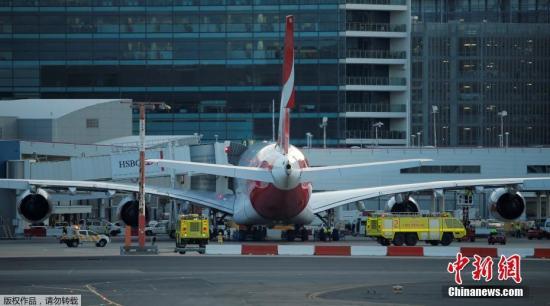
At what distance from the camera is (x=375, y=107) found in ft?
479

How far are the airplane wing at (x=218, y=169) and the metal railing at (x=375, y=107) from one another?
71.0 metres

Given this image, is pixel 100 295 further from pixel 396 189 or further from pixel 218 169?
pixel 396 189

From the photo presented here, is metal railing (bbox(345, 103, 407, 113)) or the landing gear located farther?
metal railing (bbox(345, 103, 407, 113))

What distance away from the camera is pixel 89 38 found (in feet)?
454

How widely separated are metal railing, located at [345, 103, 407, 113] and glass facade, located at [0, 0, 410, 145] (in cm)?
260

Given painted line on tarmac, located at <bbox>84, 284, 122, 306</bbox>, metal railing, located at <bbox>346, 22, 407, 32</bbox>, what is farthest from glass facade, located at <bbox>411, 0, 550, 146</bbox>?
painted line on tarmac, located at <bbox>84, 284, 122, 306</bbox>

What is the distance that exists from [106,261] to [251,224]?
23.8 m

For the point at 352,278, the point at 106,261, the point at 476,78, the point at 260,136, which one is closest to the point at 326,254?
the point at 106,261

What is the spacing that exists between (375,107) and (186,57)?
20.9 metres

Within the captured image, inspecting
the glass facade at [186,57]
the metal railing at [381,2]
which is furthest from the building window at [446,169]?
the metal railing at [381,2]

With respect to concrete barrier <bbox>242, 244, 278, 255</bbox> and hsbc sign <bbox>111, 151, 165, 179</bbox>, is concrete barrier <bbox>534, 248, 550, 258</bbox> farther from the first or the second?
hsbc sign <bbox>111, 151, 165, 179</bbox>

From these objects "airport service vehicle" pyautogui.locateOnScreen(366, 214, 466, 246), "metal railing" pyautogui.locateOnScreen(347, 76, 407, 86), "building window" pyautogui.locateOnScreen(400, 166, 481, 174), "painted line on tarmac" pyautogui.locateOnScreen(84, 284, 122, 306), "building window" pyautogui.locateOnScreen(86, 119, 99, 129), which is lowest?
"painted line on tarmac" pyautogui.locateOnScreen(84, 284, 122, 306)

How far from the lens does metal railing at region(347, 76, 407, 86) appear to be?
473 ft

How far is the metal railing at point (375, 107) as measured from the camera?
144175mm
